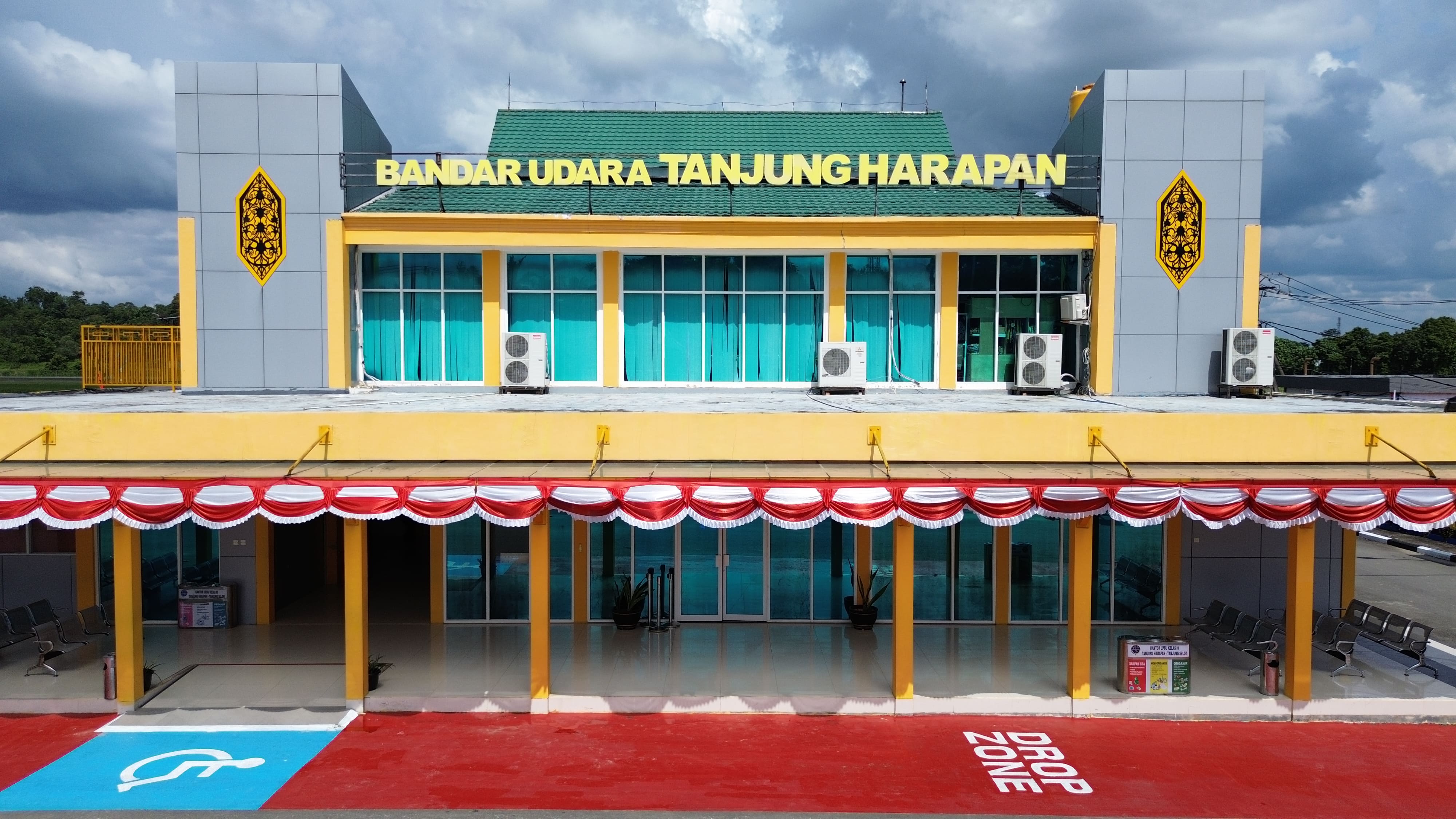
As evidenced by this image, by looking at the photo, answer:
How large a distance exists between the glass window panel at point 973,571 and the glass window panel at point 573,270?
8.35 metres

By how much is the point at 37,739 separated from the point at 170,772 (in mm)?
2387

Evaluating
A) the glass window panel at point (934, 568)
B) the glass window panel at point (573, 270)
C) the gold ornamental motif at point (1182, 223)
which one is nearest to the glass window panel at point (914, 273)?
the gold ornamental motif at point (1182, 223)

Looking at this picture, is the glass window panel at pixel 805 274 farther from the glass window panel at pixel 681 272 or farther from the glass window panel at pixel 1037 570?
the glass window panel at pixel 1037 570

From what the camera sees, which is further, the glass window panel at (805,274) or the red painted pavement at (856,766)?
the glass window panel at (805,274)

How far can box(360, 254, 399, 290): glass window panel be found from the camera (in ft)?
57.4

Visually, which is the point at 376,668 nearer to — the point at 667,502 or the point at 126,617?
the point at 126,617

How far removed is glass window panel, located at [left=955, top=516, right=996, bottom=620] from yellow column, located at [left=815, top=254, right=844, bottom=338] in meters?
4.34

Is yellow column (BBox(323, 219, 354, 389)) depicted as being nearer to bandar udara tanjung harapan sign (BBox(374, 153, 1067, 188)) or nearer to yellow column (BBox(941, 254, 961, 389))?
bandar udara tanjung harapan sign (BBox(374, 153, 1067, 188))

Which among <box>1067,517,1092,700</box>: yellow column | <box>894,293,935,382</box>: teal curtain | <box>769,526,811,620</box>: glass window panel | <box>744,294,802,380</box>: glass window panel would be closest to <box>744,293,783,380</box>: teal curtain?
<box>744,294,802,380</box>: glass window panel

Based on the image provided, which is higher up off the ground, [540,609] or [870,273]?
[870,273]

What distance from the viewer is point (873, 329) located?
699 inches

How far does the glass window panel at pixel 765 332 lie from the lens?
698 inches

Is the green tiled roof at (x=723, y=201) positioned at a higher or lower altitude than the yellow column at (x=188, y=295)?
higher

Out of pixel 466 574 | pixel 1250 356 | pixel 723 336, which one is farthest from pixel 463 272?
pixel 1250 356
